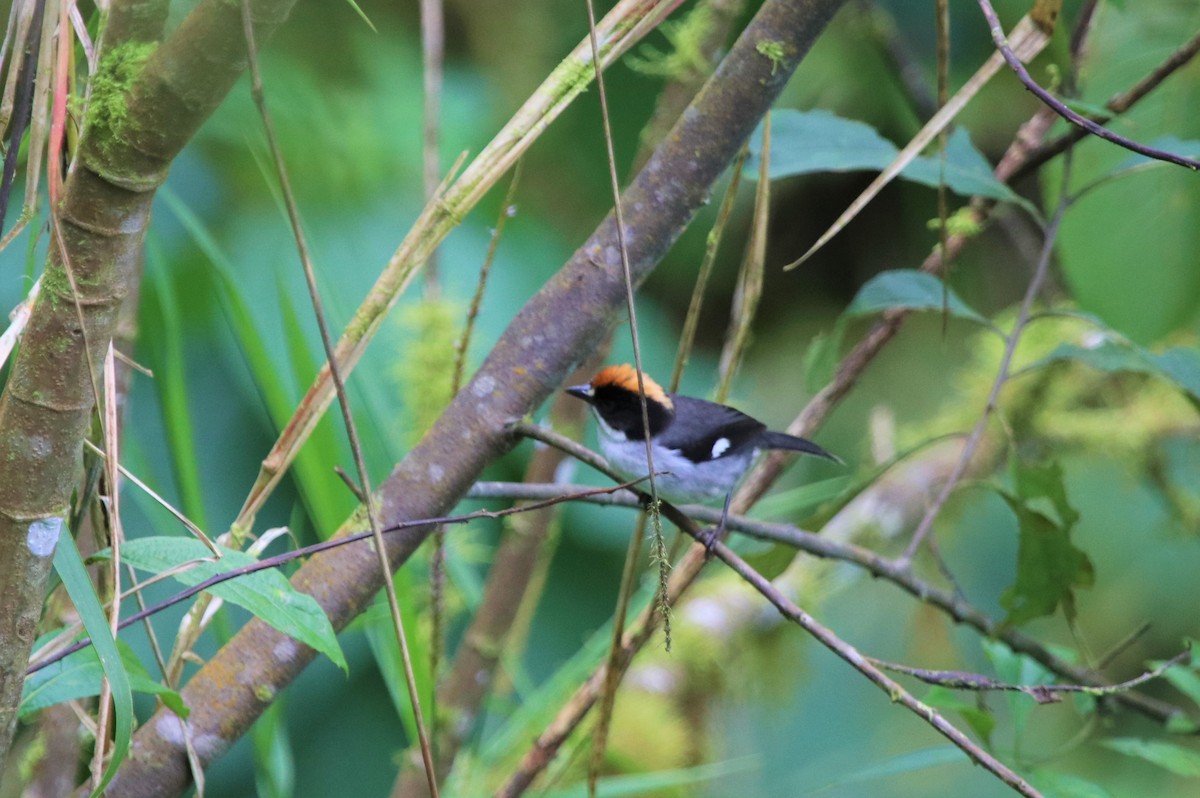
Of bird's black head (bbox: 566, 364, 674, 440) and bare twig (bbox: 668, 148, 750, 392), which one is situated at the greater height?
bare twig (bbox: 668, 148, 750, 392)

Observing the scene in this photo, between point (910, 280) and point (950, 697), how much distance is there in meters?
0.70

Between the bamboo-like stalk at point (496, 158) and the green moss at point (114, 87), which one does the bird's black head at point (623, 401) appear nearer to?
the bamboo-like stalk at point (496, 158)

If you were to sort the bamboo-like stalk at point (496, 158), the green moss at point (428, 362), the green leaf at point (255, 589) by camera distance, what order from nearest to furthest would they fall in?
the green leaf at point (255, 589)
the bamboo-like stalk at point (496, 158)
the green moss at point (428, 362)

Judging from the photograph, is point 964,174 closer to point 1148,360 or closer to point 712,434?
point 1148,360

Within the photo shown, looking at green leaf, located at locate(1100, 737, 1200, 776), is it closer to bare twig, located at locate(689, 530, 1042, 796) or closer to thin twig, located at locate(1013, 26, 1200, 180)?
bare twig, located at locate(689, 530, 1042, 796)

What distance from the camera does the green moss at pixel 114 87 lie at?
72 cm

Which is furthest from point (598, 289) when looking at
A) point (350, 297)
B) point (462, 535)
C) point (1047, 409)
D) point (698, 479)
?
point (1047, 409)

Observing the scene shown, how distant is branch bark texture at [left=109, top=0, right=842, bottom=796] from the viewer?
3.51 ft

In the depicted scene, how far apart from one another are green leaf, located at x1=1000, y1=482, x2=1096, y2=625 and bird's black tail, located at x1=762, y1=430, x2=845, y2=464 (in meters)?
0.40

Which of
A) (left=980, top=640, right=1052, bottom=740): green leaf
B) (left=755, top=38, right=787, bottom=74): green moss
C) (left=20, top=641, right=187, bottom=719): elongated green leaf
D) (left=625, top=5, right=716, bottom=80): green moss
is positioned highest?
(left=625, top=5, right=716, bottom=80): green moss

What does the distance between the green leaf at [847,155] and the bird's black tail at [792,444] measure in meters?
0.53

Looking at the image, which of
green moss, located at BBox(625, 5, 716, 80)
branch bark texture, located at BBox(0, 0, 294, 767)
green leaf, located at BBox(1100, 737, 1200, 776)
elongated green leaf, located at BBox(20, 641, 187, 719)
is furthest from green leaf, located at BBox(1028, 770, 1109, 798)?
green moss, located at BBox(625, 5, 716, 80)

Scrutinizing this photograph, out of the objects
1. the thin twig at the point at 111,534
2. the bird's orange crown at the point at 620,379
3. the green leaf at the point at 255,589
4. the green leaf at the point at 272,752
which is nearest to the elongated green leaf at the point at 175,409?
the green leaf at the point at 272,752

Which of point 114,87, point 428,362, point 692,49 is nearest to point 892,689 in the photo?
point 114,87
